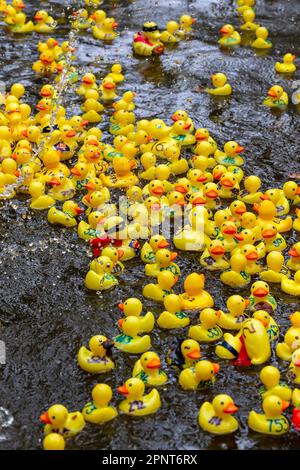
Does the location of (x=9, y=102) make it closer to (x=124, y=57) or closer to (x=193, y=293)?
(x=124, y=57)

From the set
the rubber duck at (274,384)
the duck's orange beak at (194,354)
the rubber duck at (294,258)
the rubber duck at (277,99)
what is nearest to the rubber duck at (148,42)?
the rubber duck at (277,99)

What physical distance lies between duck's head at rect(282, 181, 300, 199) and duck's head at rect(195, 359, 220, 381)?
118 inches

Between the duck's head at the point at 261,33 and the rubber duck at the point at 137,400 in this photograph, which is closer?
the rubber duck at the point at 137,400

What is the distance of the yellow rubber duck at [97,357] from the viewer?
21.4ft

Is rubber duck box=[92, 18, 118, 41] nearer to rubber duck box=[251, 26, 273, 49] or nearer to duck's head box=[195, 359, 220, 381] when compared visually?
rubber duck box=[251, 26, 273, 49]

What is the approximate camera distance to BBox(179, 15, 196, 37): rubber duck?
40.6 feet

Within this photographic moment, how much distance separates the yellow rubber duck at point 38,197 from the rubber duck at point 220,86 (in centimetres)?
344

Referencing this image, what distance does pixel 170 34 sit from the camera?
40.3ft

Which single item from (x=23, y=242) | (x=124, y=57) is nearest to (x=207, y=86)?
(x=124, y=57)

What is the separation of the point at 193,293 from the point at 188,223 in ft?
4.22

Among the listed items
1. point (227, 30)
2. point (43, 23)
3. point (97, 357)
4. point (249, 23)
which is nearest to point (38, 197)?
point (97, 357)

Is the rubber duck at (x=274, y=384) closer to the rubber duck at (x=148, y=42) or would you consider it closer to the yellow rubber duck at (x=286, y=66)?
the yellow rubber duck at (x=286, y=66)

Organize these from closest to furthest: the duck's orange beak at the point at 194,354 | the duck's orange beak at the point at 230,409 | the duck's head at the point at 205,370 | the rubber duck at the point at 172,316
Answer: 1. the duck's orange beak at the point at 230,409
2. the duck's head at the point at 205,370
3. the duck's orange beak at the point at 194,354
4. the rubber duck at the point at 172,316

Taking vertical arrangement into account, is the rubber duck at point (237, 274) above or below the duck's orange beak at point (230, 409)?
below
